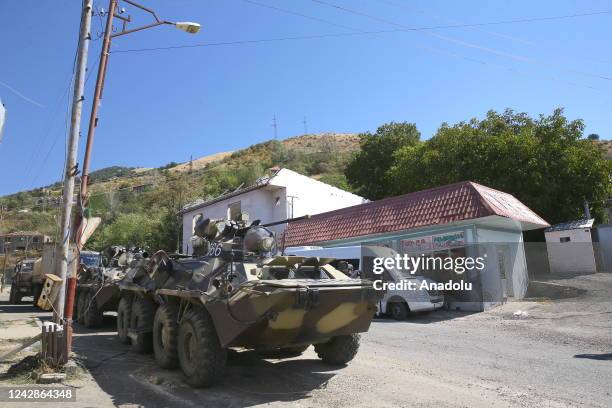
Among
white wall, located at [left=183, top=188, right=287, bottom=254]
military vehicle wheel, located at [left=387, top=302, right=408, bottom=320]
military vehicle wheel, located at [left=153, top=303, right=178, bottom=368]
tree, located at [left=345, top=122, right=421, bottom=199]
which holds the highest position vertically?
tree, located at [left=345, top=122, right=421, bottom=199]

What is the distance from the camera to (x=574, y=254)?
2116 cm

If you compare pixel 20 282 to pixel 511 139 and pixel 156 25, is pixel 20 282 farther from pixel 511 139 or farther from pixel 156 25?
pixel 511 139

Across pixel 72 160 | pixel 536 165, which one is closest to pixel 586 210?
pixel 536 165

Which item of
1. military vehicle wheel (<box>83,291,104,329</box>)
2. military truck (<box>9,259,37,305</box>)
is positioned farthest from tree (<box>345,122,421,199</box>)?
military vehicle wheel (<box>83,291,104,329</box>)

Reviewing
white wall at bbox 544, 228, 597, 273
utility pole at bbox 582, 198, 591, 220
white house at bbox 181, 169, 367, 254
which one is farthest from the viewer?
white house at bbox 181, 169, 367, 254

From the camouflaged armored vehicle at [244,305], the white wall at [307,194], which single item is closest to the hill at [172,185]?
the white wall at [307,194]

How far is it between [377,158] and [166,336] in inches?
1195

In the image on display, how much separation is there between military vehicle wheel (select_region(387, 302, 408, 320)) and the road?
2.83 metres

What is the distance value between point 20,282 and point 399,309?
15377 millimetres

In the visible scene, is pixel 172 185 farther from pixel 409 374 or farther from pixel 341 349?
pixel 409 374

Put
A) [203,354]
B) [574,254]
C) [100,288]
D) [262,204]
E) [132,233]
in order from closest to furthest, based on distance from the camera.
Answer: [203,354], [100,288], [574,254], [262,204], [132,233]

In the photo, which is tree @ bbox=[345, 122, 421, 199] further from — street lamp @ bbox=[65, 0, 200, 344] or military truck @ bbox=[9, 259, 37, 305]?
street lamp @ bbox=[65, 0, 200, 344]

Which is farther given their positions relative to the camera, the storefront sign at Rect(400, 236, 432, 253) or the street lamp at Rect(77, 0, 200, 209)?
the storefront sign at Rect(400, 236, 432, 253)

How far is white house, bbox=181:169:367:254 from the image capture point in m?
25.5
